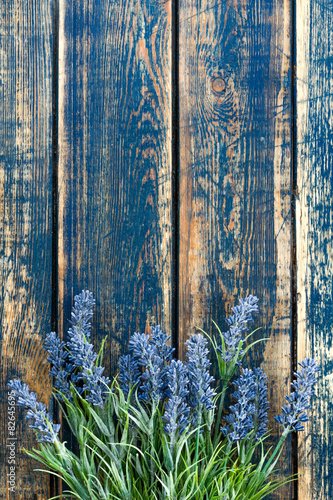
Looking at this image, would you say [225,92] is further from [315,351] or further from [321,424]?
[321,424]

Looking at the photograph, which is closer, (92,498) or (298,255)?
(92,498)

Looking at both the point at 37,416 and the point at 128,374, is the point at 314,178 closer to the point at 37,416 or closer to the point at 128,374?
the point at 128,374

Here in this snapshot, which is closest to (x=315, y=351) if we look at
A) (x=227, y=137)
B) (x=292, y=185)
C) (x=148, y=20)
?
(x=292, y=185)

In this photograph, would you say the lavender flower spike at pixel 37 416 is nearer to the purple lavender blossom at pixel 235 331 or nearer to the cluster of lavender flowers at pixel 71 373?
the cluster of lavender flowers at pixel 71 373

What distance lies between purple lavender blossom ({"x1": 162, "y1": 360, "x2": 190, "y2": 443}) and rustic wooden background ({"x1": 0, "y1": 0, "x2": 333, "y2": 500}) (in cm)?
17

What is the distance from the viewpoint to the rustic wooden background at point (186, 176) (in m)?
0.77

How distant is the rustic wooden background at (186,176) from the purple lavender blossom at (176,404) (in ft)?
0.57

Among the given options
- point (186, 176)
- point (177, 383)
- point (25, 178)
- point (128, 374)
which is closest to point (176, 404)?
point (177, 383)

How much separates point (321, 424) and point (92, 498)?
1.47ft

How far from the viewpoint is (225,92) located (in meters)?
0.78

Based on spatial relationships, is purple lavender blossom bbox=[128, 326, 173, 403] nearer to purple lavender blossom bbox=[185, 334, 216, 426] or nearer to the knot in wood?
purple lavender blossom bbox=[185, 334, 216, 426]

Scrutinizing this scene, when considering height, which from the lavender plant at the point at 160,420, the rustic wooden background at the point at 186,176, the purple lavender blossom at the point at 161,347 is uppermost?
the rustic wooden background at the point at 186,176

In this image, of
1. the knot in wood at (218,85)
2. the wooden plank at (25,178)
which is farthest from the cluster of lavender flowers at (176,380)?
the knot in wood at (218,85)

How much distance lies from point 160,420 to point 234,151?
518mm
